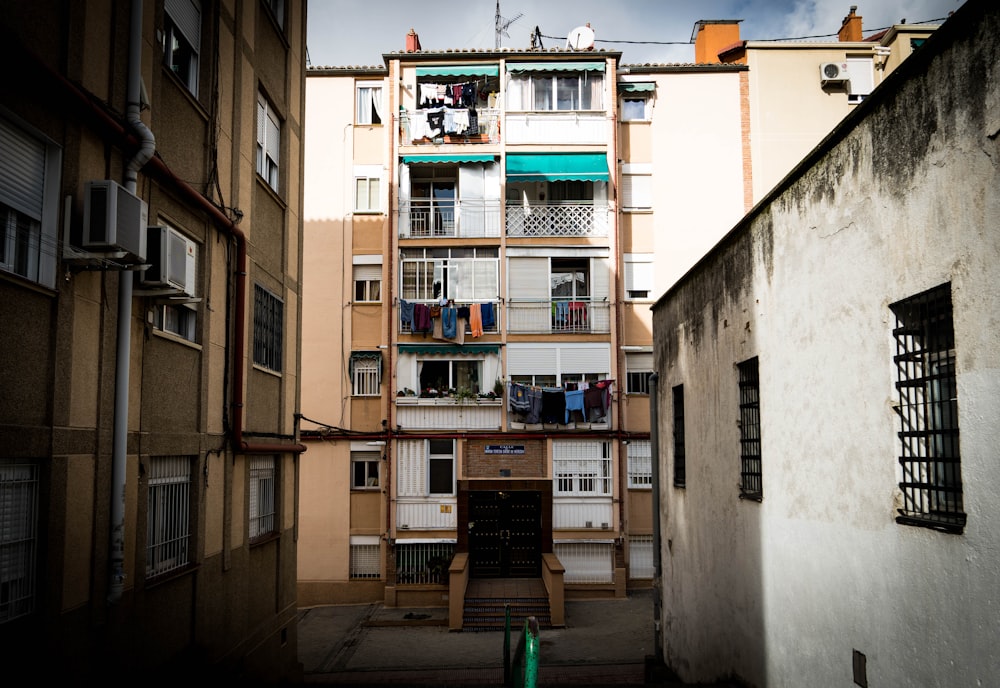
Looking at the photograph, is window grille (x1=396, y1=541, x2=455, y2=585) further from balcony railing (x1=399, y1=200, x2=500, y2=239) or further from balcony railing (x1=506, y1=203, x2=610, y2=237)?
balcony railing (x1=506, y1=203, x2=610, y2=237)

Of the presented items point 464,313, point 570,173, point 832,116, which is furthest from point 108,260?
point 832,116

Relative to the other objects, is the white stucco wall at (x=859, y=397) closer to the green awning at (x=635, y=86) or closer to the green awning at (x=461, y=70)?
the green awning at (x=635, y=86)

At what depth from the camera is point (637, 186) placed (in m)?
25.7

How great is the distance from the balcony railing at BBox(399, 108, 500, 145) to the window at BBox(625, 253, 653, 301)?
214 inches

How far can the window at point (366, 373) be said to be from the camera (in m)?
24.5

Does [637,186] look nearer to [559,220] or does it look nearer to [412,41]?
[559,220]

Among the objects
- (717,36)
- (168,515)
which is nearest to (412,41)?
(717,36)

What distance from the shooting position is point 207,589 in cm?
1057

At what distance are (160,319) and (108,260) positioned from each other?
1.90 metres

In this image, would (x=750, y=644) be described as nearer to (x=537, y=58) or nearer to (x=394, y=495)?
(x=394, y=495)

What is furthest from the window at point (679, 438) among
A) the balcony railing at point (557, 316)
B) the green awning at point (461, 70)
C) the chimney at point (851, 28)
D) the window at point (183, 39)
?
the chimney at point (851, 28)

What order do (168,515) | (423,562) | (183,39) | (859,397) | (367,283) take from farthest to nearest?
(367,283)
(423,562)
(183,39)
(168,515)
(859,397)

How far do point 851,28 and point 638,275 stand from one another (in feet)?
37.4

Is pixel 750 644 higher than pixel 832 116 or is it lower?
lower
